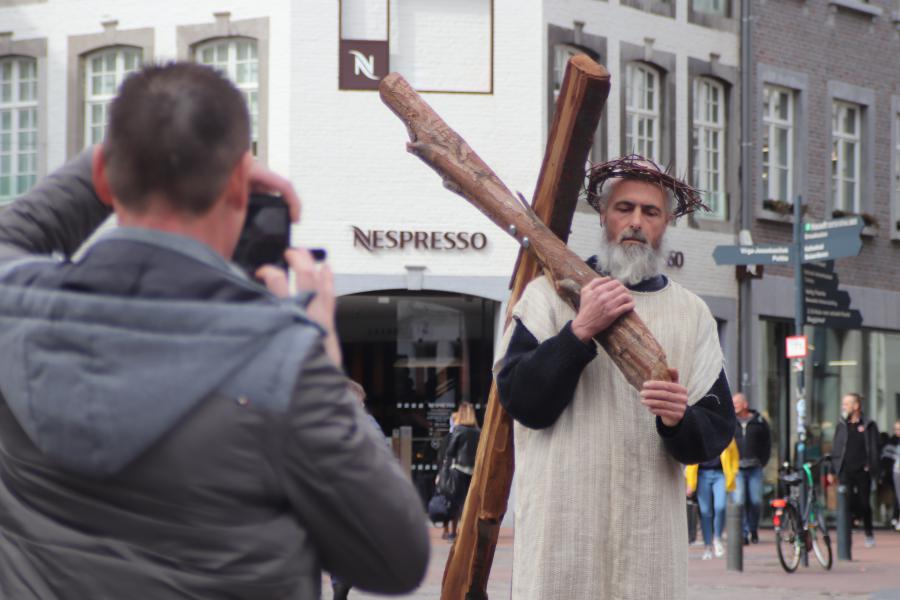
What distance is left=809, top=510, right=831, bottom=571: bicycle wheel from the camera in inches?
731

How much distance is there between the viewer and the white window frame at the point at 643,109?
26484 mm

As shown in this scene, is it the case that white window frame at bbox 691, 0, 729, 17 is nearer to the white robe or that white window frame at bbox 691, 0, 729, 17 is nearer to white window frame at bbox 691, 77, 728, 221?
white window frame at bbox 691, 77, 728, 221

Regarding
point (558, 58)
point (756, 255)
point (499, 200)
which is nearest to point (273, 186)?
point (499, 200)

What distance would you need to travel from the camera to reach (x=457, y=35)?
2508 cm

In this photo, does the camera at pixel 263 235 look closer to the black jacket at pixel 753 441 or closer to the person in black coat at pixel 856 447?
the black jacket at pixel 753 441

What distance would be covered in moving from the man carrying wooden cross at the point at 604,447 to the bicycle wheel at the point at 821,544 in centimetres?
1423

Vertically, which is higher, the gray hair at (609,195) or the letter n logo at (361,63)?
the letter n logo at (361,63)

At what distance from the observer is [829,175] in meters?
29.0

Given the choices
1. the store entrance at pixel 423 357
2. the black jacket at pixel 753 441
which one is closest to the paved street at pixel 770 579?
the black jacket at pixel 753 441

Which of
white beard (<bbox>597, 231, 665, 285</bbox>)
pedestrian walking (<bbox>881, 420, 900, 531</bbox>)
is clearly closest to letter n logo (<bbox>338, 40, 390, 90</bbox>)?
pedestrian walking (<bbox>881, 420, 900, 531</bbox>)

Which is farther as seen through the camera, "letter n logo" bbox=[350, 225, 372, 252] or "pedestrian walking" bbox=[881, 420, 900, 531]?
"pedestrian walking" bbox=[881, 420, 900, 531]

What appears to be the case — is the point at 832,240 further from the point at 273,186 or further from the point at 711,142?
the point at 273,186

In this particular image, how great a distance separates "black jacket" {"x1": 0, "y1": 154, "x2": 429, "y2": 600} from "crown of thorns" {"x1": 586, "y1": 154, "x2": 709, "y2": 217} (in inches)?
117

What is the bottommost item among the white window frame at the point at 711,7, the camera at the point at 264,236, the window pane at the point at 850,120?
the camera at the point at 264,236
